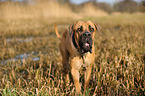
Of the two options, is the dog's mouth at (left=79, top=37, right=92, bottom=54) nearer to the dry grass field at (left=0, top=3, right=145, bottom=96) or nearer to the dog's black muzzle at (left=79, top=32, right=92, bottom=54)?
the dog's black muzzle at (left=79, top=32, right=92, bottom=54)

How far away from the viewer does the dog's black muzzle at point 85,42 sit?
2193 mm

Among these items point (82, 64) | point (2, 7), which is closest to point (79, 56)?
point (82, 64)

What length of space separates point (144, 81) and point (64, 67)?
165 cm

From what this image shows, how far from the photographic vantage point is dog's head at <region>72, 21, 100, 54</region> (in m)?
2.21

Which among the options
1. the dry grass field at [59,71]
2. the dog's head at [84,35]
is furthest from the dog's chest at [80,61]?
the dry grass field at [59,71]

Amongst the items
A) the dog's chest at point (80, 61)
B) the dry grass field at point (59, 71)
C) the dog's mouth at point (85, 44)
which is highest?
the dog's mouth at point (85, 44)

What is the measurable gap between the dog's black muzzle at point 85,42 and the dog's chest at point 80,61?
0.20 meters

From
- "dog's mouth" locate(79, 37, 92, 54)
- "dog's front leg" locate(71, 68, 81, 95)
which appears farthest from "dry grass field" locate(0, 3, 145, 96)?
"dog's mouth" locate(79, 37, 92, 54)

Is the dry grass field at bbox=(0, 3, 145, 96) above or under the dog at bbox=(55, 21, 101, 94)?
under

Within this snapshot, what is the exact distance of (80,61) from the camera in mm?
2514

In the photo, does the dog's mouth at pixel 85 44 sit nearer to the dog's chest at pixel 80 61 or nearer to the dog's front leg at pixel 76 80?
the dog's chest at pixel 80 61

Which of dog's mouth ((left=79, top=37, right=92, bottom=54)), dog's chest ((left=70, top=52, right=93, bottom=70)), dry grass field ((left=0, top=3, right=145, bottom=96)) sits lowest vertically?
dry grass field ((left=0, top=3, right=145, bottom=96))

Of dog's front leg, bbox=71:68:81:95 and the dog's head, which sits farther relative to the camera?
dog's front leg, bbox=71:68:81:95

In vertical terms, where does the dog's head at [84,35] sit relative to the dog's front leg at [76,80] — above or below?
above
